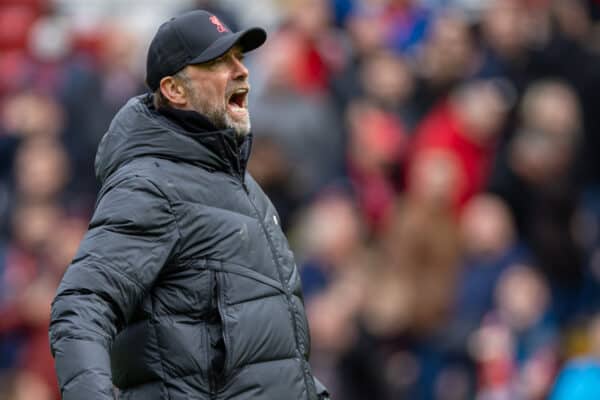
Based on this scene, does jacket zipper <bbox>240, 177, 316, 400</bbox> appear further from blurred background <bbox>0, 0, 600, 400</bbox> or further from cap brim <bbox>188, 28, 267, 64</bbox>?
blurred background <bbox>0, 0, 600, 400</bbox>

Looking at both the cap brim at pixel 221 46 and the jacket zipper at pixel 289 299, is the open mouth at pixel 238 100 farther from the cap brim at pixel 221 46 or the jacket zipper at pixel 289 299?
the jacket zipper at pixel 289 299

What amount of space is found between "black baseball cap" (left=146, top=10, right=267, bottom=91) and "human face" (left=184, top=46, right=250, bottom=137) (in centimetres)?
4

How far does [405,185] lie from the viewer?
10.1 metres

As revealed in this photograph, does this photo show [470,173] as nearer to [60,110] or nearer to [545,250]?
[545,250]

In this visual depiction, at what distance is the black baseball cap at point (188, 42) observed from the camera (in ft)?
14.6

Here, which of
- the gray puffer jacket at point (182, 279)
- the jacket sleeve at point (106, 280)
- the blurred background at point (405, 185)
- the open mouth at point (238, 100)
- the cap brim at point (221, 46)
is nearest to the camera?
the jacket sleeve at point (106, 280)

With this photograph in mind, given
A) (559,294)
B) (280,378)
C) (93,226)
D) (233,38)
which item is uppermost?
(233,38)

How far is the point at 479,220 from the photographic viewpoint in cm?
909

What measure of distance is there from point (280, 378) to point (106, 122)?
24.7ft

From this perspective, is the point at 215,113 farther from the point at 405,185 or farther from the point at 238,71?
the point at 405,185

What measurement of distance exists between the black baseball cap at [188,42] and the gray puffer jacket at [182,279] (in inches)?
6.4

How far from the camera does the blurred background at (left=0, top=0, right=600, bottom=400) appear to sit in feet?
28.7

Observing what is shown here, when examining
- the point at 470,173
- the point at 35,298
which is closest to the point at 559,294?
the point at 470,173

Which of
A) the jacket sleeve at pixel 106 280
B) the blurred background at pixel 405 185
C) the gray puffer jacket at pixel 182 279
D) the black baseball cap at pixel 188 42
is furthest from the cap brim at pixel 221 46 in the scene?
the blurred background at pixel 405 185
